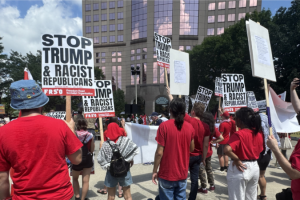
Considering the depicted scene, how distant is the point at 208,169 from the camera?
5.18 meters

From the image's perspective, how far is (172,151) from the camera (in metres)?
2.84

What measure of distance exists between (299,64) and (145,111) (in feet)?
88.2

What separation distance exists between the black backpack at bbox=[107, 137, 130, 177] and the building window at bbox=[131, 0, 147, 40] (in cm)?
4033

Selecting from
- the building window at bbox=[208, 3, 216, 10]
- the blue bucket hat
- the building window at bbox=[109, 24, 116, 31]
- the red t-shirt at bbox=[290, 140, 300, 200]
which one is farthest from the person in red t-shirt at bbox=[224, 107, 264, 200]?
the building window at bbox=[109, 24, 116, 31]

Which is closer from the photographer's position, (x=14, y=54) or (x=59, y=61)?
(x=59, y=61)

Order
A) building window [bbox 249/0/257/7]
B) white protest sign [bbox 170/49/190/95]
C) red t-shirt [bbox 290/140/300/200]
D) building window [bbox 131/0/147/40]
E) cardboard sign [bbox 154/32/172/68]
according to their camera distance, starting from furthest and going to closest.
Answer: building window [bbox 131/0/147/40] < building window [bbox 249/0/257/7] < cardboard sign [bbox 154/32/172/68] < white protest sign [bbox 170/49/190/95] < red t-shirt [bbox 290/140/300/200]

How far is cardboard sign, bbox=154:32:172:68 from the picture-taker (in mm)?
5934

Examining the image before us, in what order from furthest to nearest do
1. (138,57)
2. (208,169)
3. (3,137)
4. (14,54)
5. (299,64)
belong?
(138,57) < (14,54) < (299,64) < (208,169) < (3,137)

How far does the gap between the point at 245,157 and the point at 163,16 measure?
40.9 metres

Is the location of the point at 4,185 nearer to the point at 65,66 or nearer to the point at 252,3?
the point at 65,66

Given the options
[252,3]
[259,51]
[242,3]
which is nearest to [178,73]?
[259,51]

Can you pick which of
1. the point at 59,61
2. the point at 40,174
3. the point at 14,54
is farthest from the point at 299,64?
the point at 14,54

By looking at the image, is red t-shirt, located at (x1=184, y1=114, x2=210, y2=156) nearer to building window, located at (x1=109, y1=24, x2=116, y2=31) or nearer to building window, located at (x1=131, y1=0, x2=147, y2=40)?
building window, located at (x1=131, y1=0, x2=147, y2=40)

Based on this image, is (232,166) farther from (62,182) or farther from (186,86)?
(186,86)
